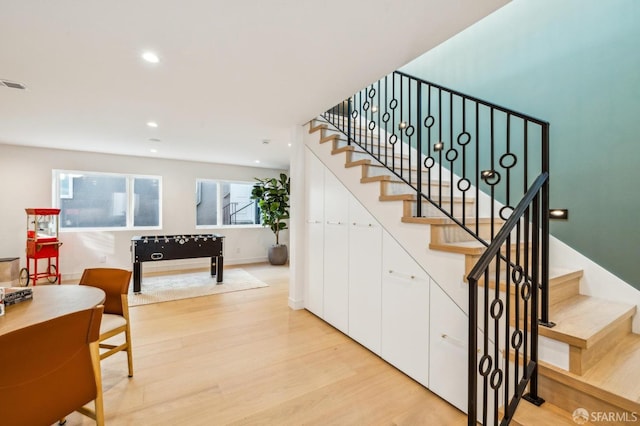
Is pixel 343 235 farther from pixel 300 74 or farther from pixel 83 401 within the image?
pixel 83 401

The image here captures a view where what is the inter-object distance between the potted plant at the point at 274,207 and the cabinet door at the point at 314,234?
2.98 meters

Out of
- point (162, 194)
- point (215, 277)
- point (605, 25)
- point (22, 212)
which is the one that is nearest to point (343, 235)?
point (605, 25)

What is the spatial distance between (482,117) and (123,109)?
3856 mm

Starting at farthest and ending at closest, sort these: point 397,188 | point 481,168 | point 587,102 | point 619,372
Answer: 1. point 481,168
2. point 397,188
3. point 587,102
4. point 619,372

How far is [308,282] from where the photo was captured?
145 inches

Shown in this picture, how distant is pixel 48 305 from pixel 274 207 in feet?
16.0

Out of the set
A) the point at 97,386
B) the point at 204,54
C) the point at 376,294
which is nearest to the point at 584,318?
the point at 376,294

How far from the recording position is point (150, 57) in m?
2.11

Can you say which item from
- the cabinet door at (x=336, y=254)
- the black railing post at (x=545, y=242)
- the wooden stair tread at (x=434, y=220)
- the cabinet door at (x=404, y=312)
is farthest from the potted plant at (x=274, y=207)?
the black railing post at (x=545, y=242)

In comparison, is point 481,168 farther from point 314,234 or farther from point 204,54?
point 204,54

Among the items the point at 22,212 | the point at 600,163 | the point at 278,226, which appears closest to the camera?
the point at 600,163

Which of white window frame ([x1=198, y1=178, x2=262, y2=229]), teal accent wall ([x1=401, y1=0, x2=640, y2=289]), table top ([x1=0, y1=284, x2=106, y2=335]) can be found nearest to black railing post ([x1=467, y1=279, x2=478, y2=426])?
teal accent wall ([x1=401, y1=0, x2=640, y2=289])

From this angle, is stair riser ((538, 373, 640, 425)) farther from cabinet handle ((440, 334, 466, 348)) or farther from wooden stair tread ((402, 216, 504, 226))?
wooden stair tread ((402, 216, 504, 226))

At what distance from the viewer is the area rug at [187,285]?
13.9 ft
